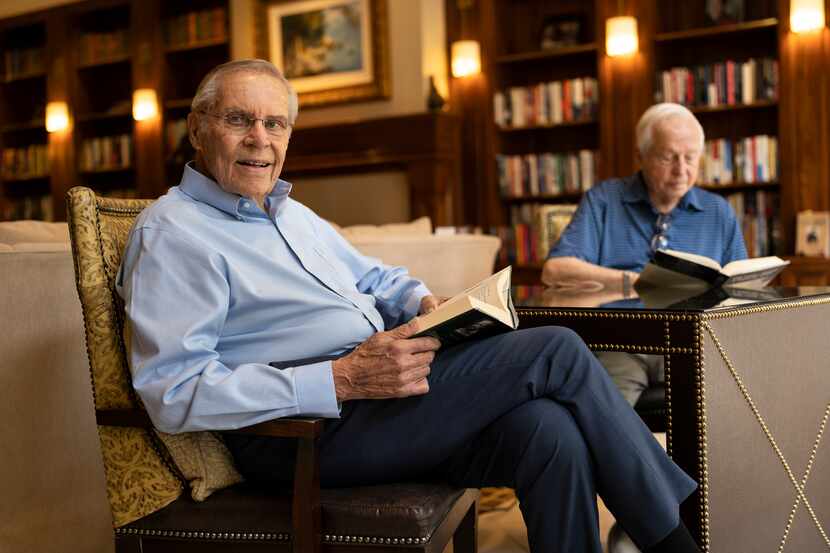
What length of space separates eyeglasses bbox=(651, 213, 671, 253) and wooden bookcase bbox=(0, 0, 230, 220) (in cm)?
437

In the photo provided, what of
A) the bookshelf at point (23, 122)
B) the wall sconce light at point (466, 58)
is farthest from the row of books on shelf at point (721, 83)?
the bookshelf at point (23, 122)

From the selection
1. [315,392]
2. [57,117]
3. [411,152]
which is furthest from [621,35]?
[57,117]

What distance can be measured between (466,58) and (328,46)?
0.96 meters

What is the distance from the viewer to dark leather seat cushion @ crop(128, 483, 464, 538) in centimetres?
131

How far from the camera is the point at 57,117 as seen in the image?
6.96 meters

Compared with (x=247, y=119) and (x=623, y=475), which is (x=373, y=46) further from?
(x=623, y=475)

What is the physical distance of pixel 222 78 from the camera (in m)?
1.58

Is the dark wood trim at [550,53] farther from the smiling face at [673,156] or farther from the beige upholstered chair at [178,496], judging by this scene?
the beige upholstered chair at [178,496]

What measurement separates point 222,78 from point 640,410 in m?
1.35

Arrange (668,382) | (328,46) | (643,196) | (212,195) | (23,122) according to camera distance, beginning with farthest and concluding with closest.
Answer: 1. (23,122)
2. (328,46)
3. (643,196)
4. (668,382)
5. (212,195)

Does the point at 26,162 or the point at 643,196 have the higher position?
the point at 26,162

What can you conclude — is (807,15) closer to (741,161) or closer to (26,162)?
(741,161)

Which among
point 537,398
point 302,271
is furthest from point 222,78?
point 537,398

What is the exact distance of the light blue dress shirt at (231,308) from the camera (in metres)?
1.30
